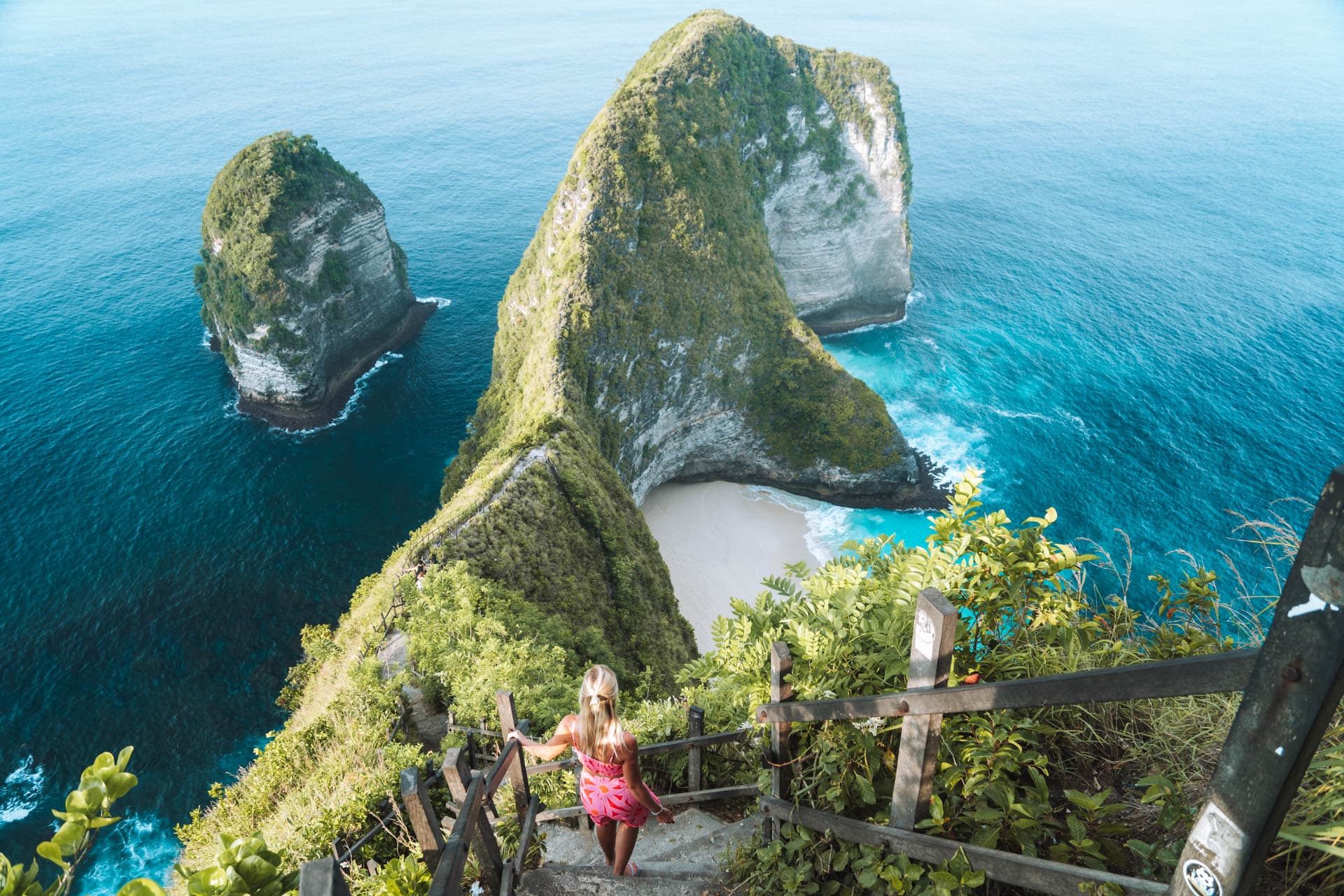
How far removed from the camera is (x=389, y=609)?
768 inches

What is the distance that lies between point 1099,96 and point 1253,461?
319ft

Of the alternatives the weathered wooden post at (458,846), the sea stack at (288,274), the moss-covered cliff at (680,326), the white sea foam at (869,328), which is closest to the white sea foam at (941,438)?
the moss-covered cliff at (680,326)

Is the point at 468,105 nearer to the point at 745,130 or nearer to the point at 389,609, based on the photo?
the point at 745,130

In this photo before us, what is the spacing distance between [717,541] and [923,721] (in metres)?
39.9

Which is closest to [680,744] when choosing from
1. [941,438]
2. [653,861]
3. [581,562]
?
[653,861]

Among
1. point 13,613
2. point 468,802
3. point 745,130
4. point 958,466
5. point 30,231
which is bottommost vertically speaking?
point 13,613

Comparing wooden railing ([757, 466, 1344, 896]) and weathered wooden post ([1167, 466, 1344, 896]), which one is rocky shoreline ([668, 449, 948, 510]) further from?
weathered wooden post ([1167, 466, 1344, 896])

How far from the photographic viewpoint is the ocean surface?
36781mm

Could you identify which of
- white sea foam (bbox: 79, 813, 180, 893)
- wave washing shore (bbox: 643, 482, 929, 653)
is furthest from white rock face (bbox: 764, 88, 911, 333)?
white sea foam (bbox: 79, 813, 180, 893)

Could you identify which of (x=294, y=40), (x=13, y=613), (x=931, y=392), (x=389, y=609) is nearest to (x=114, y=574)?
(x=13, y=613)

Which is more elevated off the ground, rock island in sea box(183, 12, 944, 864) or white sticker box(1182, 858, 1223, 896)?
white sticker box(1182, 858, 1223, 896)

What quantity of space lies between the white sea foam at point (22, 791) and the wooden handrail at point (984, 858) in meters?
39.5

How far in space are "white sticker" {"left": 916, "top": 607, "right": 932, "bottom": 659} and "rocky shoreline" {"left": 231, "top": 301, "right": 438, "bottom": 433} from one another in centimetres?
5523

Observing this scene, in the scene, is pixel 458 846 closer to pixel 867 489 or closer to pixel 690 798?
pixel 690 798
